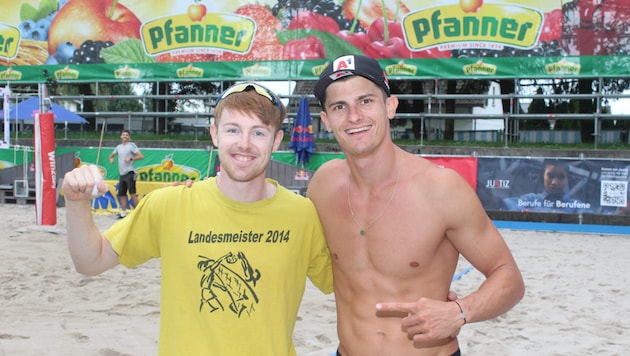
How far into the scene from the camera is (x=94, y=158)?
12.9 meters

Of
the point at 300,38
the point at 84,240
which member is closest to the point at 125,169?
the point at 300,38

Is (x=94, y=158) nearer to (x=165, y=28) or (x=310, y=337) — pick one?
(x=165, y=28)

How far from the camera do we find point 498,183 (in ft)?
35.4

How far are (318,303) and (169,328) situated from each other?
11.3 feet

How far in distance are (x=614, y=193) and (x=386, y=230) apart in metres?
9.77

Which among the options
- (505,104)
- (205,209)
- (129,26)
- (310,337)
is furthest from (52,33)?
(205,209)

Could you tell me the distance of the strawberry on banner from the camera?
1174 centimetres

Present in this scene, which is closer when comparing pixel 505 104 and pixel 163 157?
pixel 163 157

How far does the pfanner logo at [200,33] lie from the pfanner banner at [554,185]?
7.33m

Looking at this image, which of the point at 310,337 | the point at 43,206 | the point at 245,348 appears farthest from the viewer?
the point at 43,206

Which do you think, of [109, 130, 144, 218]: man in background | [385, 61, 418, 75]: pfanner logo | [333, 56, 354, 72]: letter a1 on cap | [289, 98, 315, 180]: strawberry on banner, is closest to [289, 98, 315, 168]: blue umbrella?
[289, 98, 315, 180]: strawberry on banner

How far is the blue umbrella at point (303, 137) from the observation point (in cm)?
→ 1174

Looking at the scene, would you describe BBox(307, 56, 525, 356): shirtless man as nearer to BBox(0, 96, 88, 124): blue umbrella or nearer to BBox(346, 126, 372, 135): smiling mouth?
BBox(346, 126, 372, 135): smiling mouth

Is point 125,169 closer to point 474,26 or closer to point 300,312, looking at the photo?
point 300,312
